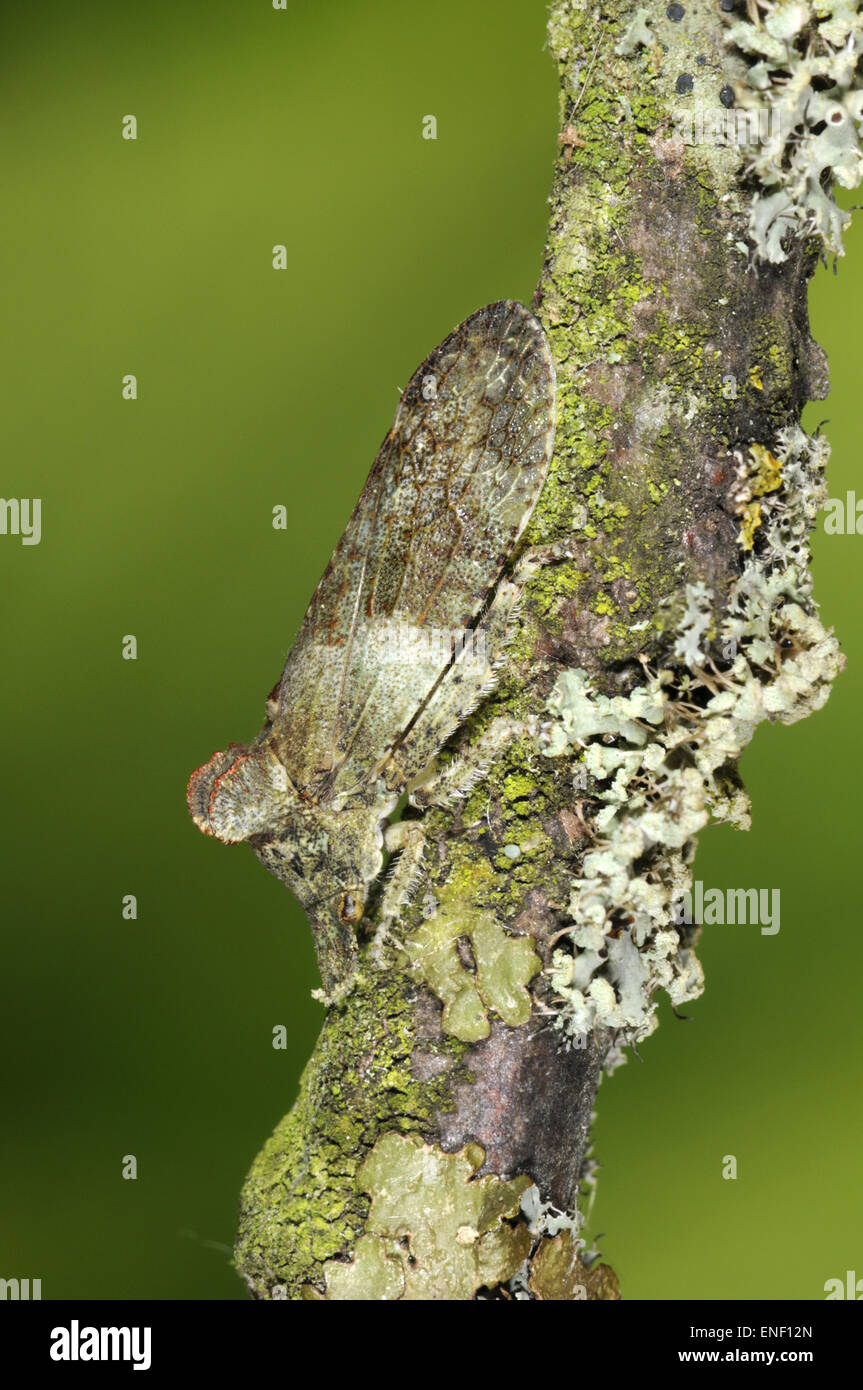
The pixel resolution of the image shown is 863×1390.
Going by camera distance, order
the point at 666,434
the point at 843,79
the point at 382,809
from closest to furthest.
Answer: the point at 843,79 < the point at 666,434 < the point at 382,809

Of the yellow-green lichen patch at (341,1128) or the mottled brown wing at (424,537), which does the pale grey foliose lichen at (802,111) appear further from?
the yellow-green lichen patch at (341,1128)

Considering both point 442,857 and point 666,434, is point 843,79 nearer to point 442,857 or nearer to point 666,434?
point 666,434

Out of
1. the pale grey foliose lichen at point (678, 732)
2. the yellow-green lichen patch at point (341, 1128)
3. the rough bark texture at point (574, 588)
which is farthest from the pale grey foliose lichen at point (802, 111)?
the yellow-green lichen patch at point (341, 1128)

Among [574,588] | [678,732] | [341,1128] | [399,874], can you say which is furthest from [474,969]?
[574,588]

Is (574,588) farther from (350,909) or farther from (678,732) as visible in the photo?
(350,909)

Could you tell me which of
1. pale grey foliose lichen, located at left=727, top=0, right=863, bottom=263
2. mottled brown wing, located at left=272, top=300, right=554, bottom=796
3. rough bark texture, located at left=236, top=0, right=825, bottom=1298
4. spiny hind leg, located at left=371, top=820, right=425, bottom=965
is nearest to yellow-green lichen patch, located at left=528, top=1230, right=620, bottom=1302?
rough bark texture, located at left=236, top=0, right=825, bottom=1298

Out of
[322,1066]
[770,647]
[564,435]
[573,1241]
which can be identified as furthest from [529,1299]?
[564,435]
